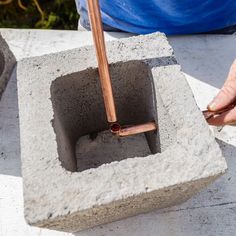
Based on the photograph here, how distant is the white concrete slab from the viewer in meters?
1.16

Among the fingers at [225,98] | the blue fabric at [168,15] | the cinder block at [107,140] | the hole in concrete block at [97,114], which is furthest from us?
the blue fabric at [168,15]

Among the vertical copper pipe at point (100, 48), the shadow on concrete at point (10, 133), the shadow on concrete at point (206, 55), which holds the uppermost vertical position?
the vertical copper pipe at point (100, 48)

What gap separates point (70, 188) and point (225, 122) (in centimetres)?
57

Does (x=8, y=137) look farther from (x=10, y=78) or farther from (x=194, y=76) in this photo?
(x=194, y=76)

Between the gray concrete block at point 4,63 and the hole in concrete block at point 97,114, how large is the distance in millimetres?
366

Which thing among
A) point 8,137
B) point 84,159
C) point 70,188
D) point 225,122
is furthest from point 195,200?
point 8,137

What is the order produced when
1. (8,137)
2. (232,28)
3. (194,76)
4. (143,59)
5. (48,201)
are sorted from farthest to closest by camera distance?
(232,28) → (194,76) → (8,137) → (143,59) → (48,201)

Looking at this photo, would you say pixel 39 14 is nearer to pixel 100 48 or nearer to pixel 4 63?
pixel 4 63

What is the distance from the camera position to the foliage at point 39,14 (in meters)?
2.40

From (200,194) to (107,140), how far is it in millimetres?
334

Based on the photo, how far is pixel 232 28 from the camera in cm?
161

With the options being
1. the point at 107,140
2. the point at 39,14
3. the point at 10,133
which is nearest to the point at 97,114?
the point at 107,140

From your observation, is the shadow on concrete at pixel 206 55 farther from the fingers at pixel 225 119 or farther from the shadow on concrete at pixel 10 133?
the shadow on concrete at pixel 10 133

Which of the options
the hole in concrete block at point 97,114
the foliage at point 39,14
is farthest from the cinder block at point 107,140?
the foliage at point 39,14
